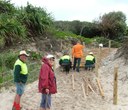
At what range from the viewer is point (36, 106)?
12117 millimetres

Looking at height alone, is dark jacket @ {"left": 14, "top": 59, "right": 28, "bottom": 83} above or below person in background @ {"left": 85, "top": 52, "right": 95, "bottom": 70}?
above

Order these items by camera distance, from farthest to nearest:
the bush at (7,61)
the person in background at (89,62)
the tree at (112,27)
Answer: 1. the tree at (112,27)
2. the person in background at (89,62)
3. the bush at (7,61)

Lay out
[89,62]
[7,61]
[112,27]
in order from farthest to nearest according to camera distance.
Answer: [112,27]
[89,62]
[7,61]

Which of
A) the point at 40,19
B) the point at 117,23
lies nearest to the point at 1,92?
the point at 40,19

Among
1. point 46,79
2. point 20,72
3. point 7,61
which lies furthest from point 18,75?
point 7,61

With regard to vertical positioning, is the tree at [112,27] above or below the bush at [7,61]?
above

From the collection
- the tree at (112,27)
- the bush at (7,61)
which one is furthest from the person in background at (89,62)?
the tree at (112,27)

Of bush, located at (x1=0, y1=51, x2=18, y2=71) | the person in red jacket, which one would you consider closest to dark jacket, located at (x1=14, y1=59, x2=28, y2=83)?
the person in red jacket

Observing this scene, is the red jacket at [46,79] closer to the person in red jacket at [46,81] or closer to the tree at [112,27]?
the person in red jacket at [46,81]

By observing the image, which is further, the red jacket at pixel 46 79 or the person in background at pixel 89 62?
the person in background at pixel 89 62

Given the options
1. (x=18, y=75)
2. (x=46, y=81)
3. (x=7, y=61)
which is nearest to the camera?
(x=46, y=81)

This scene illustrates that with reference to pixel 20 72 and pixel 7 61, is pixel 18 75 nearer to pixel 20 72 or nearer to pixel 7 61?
pixel 20 72

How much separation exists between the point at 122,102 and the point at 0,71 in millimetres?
4912

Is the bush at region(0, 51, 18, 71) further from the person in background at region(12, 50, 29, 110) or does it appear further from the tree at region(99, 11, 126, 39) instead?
the tree at region(99, 11, 126, 39)
